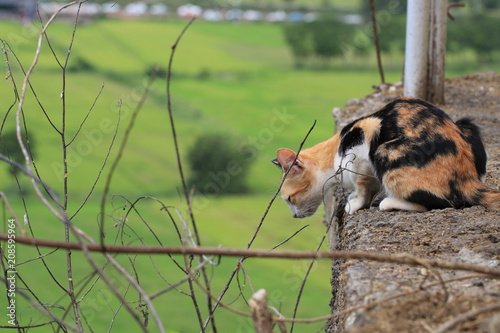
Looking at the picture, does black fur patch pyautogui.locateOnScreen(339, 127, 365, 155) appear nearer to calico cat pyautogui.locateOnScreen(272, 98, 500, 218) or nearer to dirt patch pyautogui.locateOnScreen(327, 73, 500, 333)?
calico cat pyautogui.locateOnScreen(272, 98, 500, 218)

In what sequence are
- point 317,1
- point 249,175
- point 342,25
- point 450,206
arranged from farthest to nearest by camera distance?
1. point 317,1
2. point 342,25
3. point 249,175
4. point 450,206

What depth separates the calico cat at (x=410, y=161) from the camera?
2.45 m

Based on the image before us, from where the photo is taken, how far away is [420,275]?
5.88 feet

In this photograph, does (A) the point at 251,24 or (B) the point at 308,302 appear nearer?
(B) the point at 308,302

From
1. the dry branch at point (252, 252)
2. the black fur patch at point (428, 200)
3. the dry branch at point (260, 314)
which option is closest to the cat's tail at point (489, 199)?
the black fur patch at point (428, 200)

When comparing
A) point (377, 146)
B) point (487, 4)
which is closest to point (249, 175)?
point (487, 4)


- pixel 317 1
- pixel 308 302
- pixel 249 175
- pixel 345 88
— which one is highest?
pixel 317 1

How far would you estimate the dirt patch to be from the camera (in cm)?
145

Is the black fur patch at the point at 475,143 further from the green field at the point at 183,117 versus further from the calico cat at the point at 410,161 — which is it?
the green field at the point at 183,117

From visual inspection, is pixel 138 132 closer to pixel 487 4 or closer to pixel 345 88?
pixel 345 88

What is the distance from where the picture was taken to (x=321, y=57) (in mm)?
21953

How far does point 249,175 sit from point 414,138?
16588mm

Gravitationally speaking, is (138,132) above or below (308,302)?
above

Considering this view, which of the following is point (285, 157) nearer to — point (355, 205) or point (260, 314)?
point (355, 205)
